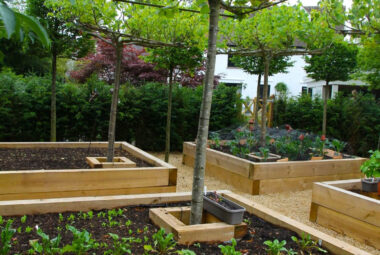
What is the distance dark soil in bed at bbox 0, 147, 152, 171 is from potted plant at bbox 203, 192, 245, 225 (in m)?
2.20

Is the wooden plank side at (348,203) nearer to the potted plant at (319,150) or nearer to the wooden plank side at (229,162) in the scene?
the wooden plank side at (229,162)

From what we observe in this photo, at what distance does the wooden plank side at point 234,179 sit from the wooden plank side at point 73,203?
7.68 ft

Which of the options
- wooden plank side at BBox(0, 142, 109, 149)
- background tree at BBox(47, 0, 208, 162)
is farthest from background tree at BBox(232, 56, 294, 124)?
wooden plank side at BBox(0, 142, 109, 149)

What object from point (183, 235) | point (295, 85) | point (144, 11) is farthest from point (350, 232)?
point (295, 85)

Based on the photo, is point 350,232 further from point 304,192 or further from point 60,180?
point 60,180

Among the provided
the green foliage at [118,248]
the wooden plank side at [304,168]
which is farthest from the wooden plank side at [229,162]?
the green foliage at [118,248]

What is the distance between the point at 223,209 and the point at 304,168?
11.4ft

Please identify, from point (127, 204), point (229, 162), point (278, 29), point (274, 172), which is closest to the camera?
point (127, 204)

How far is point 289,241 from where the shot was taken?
237 cm

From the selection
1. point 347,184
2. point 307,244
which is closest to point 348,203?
point 347,184

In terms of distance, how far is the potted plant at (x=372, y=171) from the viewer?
12.1ft

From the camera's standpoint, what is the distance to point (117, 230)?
2385 mm

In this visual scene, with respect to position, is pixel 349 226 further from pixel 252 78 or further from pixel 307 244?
pixel 252 78

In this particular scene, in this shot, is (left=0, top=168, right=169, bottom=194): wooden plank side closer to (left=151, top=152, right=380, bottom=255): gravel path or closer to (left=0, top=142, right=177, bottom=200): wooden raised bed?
(left=0, top=142, right=177, bottom=200): wooden raised bed
